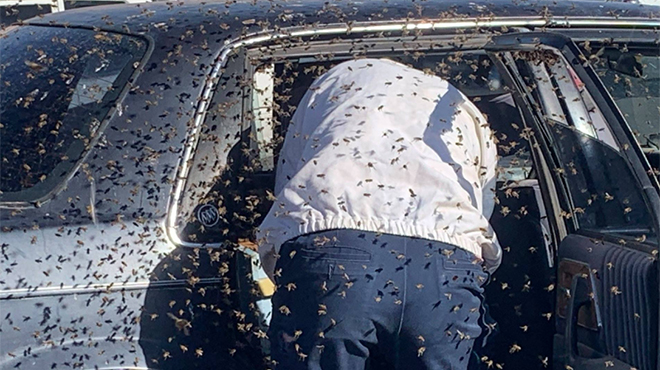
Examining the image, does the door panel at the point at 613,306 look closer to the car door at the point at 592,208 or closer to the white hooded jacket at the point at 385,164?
the car door at the point at 592,208

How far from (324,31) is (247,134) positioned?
0.50 m

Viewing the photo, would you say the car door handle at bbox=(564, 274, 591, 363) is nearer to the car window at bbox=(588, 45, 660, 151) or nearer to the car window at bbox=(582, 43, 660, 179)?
the car window at bbox=(582, 43, 660, 179)

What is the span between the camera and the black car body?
224 centimetres

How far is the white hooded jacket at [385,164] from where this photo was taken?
2.17 metres

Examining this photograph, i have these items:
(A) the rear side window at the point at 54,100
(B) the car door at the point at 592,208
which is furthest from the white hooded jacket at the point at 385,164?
(A) the rear side window at the point at 54,100

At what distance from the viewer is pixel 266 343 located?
249cm

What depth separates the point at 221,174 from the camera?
2463 mm

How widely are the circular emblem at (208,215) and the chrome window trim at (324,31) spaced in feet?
0.24

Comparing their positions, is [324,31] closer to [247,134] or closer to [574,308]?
[247,134]

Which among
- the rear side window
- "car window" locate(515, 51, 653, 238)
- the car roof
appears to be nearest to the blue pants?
"car window" locate(515, 51, 653, 238)

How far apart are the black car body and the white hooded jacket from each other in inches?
8.9

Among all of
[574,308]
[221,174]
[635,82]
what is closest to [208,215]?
[221,174]

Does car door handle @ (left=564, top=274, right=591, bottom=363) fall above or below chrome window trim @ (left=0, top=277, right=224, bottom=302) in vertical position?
below

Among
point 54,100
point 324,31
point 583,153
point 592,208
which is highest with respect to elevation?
point 324,31
